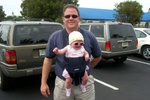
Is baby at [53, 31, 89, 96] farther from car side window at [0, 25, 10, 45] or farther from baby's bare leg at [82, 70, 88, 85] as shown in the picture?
car side window at [0, 25, 10, 45]

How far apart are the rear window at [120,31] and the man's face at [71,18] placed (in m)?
5.25

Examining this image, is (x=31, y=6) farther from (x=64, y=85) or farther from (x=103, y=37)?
(x=64, y=85)

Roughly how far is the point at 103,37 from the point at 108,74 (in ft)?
4.74

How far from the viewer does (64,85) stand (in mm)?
2490

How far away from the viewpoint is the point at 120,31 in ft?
25.9

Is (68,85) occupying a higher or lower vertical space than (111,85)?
higher

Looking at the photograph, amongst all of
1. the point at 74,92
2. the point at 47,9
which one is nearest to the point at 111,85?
the point at 74,92

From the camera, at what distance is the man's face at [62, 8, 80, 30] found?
2.50 meters

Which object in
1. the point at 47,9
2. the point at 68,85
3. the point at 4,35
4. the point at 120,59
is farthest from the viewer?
the point at 47,9

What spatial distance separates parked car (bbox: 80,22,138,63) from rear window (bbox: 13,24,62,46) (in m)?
2.82

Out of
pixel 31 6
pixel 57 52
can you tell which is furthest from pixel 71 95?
pixel 31 6

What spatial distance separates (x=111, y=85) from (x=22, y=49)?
265 centimetres

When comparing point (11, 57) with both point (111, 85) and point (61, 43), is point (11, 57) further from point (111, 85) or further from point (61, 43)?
point (111, 85)

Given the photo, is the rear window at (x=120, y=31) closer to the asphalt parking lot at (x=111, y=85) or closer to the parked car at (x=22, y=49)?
the asphalt parking lot at (x=111, y=85)
